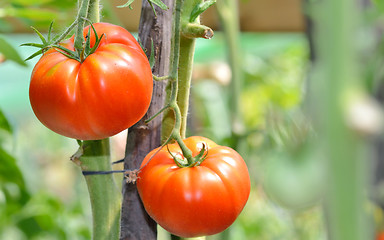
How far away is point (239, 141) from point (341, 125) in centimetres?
75

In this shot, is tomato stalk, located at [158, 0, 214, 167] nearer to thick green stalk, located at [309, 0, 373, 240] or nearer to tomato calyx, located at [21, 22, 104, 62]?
tomato calyx, located at [21, 22, 104, 62]

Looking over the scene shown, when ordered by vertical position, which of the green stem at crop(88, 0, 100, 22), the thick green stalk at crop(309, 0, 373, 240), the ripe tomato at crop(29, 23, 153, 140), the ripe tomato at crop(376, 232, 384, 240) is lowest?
the ripe tomato at crop(376, 232, 384, 240)

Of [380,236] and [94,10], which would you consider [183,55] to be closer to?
[94,10]

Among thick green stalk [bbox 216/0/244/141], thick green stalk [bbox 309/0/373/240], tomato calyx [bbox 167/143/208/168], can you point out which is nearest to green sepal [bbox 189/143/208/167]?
tomato calyx [bbox 167/143/208/168]

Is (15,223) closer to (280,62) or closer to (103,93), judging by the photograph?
(103,93)

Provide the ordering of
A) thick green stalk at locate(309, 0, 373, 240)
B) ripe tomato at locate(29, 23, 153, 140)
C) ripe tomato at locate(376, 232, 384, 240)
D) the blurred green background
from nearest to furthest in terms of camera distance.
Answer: thick green stalk at locate(309, 0, 373, 240), ripe tomato at locate(29, 23, 153, 140), the blurred green background, ripe tomato at locate(376, 232, 384, 240)

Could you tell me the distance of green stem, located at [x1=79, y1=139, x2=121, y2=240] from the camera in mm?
466

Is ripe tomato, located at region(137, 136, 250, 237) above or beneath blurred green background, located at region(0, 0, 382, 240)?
above

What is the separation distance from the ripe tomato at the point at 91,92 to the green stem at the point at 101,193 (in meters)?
0.08

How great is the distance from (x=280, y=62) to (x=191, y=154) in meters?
2.42

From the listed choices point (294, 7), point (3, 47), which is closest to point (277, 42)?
point (294, 7)

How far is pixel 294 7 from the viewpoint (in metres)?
1.57

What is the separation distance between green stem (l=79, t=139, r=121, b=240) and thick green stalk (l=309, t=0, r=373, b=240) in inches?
14.7

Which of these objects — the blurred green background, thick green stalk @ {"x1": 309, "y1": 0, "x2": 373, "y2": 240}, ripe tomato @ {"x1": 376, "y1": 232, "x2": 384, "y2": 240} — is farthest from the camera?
ripe tomato @ {"x1": 376, "y1": 232, "x2": 384, "y2": 240}
